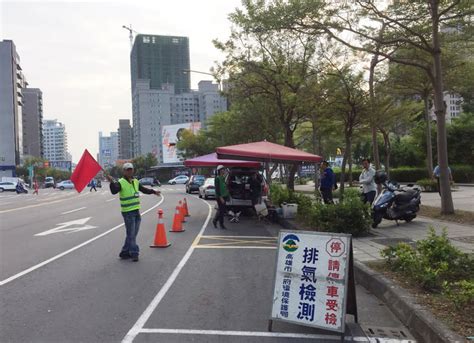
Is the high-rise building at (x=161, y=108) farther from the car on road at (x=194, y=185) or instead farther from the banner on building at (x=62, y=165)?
the car on road at (x=194, y=185)

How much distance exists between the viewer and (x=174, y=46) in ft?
436

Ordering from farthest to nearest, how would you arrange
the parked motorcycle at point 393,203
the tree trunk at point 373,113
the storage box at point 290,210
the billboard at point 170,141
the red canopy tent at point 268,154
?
the billboard at point 170,141, the tree trunk at point 373,113, the storage box at point 290,210, the red canopy tent at point 268,154, the parked motorcycle at point 393,203

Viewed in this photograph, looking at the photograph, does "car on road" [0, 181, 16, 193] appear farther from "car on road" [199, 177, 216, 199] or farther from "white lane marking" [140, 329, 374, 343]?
"white lane marking" [140, 329, 374, 343]

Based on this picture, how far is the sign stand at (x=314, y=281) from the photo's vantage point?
485 centimetres

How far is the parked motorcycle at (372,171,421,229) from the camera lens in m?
12.0

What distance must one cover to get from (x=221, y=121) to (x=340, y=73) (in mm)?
20591

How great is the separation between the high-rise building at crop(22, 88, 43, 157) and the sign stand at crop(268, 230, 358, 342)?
572 ft

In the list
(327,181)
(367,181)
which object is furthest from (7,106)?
(367,181)

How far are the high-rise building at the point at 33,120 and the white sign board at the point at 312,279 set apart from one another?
174 m

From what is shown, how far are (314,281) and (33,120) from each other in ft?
596

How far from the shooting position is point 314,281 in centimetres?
500

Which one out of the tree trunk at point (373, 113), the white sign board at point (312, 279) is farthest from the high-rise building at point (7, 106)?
the white sign board at point (312, 279)

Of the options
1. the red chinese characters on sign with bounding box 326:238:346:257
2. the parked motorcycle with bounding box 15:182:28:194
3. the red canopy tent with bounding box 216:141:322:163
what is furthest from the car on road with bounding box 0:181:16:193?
the red chinese characters on sign with bounding box 326:238:346:257

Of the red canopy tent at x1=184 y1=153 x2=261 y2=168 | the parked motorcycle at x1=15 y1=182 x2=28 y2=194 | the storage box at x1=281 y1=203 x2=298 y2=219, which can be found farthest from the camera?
the parked motorcycle at x1=15 y1=182 x2=28 y2=194
